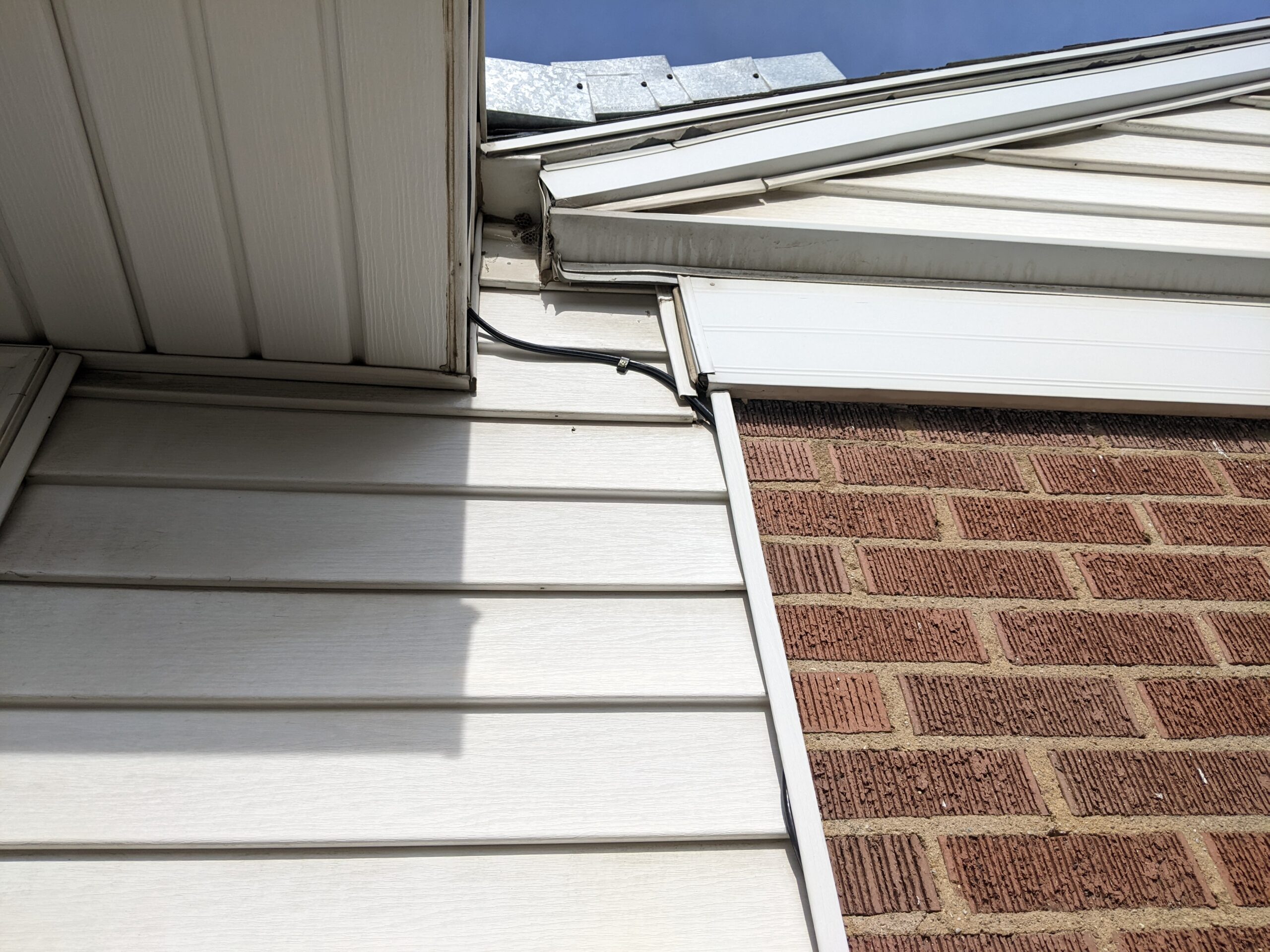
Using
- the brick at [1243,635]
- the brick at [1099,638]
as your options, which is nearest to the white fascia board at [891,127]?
the brick at [1099,638]

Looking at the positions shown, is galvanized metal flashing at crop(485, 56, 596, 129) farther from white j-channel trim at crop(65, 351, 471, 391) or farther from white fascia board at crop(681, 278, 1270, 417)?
white j-channel trim at crop(65, 351, 471, 391)

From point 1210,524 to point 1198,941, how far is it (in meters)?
0.68

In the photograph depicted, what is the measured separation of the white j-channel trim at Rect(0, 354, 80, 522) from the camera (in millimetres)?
1021

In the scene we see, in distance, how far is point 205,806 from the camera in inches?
33.2

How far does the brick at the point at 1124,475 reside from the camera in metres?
1.28

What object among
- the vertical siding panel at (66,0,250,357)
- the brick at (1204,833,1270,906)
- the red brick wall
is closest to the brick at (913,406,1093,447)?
the red brick wall

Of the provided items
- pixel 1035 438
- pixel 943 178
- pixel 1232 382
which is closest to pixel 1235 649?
pixel 1035 438

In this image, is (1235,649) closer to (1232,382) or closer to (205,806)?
(1232,382)

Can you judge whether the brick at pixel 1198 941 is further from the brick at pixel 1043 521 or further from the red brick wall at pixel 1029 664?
the brick at pixel 1043 521

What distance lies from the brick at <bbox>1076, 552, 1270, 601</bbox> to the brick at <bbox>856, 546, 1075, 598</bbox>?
0.07 m

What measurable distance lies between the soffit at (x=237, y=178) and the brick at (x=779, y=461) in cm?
51

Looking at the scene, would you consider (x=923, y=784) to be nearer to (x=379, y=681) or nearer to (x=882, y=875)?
(x=882, y=875)

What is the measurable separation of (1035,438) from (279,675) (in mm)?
1272

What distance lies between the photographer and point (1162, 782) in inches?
38.9
